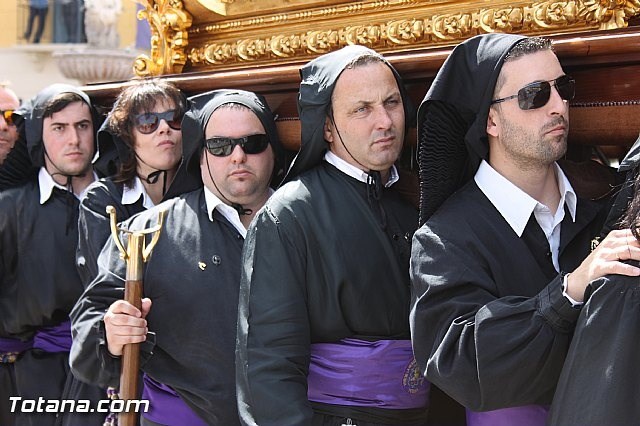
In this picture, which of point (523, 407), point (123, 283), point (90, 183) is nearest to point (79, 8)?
point (90, 183)

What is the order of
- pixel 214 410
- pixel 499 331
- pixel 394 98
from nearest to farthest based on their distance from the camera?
1. pixel 499 331
2. pixel 394 98
3. pixel 214 410

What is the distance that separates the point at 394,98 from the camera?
Result: 9.35ft

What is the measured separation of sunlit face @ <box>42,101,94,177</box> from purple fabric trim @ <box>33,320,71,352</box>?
0.65 meters

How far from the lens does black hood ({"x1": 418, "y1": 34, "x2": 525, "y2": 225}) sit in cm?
249

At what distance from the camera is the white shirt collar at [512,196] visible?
2.43 metres

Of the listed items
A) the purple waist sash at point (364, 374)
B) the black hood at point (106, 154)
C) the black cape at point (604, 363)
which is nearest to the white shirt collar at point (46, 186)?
the black hood at point (106, 154)

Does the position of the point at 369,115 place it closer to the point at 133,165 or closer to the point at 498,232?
the point at 498,232

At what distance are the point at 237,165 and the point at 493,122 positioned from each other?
1010 mm

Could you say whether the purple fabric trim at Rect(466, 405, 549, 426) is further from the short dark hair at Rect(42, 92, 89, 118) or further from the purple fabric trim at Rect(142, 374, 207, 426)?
the short dark hair at Rect(42, 92, 89, 118)

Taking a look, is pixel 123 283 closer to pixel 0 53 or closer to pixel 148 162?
pixel 148 162

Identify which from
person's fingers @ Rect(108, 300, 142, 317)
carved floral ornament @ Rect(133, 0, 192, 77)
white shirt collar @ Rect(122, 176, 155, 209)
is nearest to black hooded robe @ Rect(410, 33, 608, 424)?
person's fingers @ Rect(108, 300, 142, 317)

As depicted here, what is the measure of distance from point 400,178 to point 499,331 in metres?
0.98

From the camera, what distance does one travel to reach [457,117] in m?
2.59

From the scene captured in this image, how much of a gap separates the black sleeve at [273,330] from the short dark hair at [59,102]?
65.1 inches
